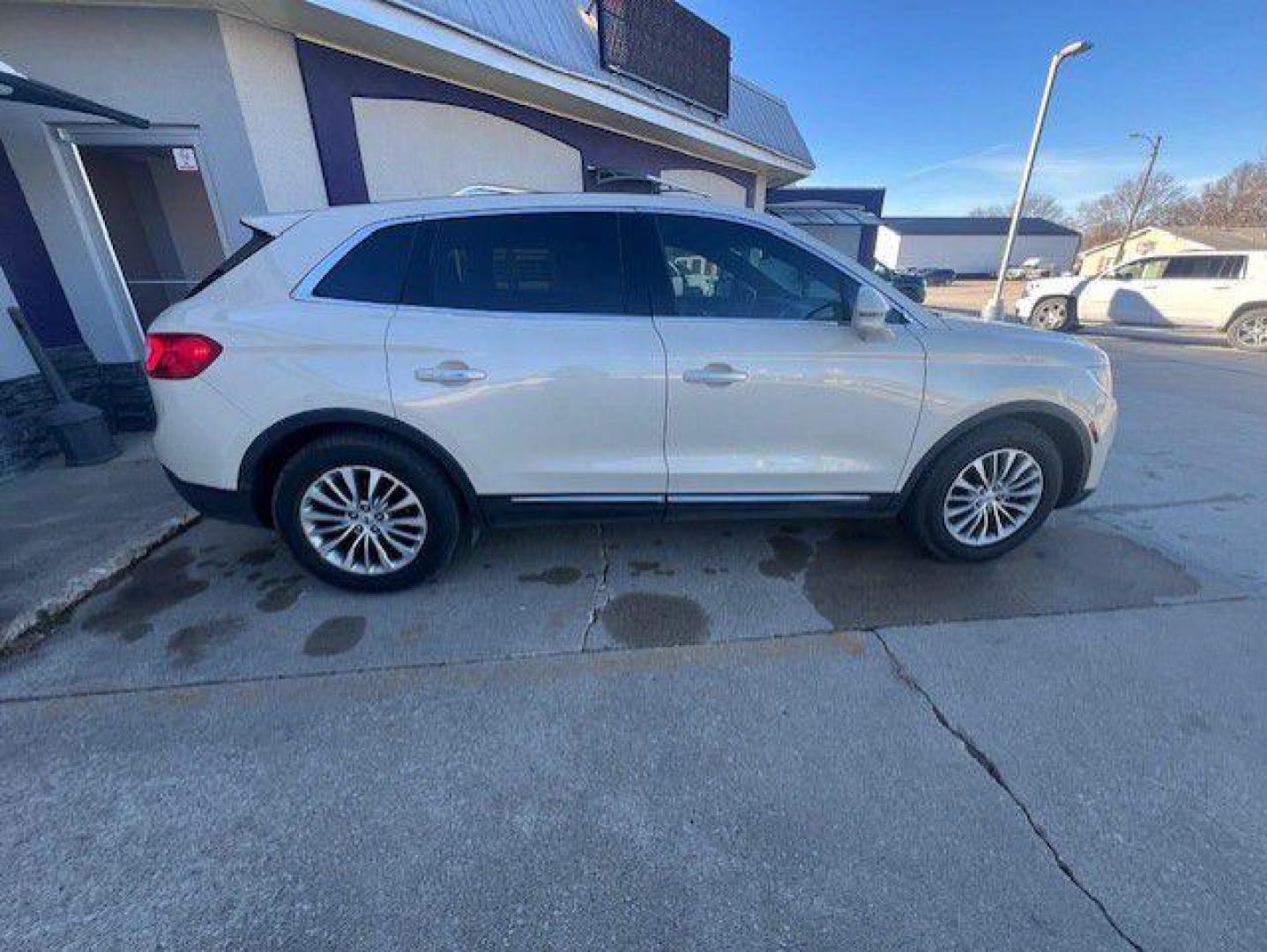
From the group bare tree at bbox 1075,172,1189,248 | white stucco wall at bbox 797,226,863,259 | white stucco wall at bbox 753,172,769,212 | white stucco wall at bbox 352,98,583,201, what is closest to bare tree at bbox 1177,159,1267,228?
bare tree at bbox 1075,172,1189,248

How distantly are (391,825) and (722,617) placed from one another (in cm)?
163

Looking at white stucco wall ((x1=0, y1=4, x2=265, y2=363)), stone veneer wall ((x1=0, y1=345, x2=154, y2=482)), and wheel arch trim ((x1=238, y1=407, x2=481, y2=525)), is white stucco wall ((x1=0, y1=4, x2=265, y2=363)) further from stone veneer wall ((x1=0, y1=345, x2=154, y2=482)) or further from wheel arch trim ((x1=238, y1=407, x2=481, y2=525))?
wheel arch trim ((x1=238, y1=407, x2=481, y2=525))

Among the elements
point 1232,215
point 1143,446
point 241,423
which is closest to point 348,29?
point 241,423

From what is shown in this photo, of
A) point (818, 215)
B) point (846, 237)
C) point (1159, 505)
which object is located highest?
point (818, 215)

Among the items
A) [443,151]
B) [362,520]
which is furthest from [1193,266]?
[362,520]

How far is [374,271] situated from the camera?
2639mm

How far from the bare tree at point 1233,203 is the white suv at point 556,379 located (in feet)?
212

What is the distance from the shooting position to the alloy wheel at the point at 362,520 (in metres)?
A: 2.76

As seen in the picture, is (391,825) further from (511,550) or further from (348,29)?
(348,29)

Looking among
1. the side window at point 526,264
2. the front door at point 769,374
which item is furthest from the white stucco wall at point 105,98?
the front door at point 769,374

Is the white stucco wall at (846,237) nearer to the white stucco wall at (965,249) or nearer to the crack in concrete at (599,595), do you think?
the crack in concrete at (599,595)

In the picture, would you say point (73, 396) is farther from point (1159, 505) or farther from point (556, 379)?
point (1159, 505)

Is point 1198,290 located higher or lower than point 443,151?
lower

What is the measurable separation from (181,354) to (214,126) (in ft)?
11.1
